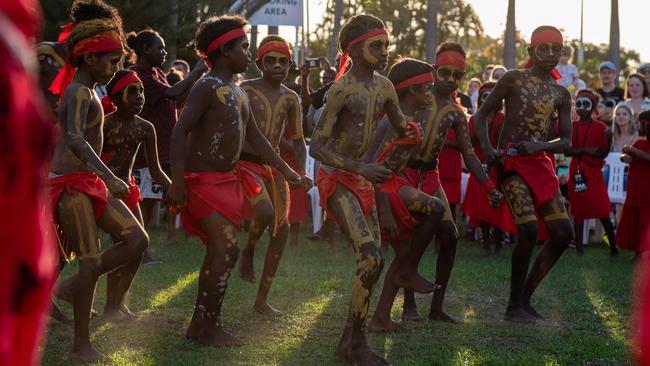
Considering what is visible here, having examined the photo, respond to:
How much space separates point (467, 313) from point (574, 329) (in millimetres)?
894

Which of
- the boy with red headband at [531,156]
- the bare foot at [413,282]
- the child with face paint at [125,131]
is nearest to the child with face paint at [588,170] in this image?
the boy with red headband at [531,156]

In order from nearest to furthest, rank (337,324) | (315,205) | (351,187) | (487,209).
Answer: (351,187) → (337,324) → (487,209) → (315,205)

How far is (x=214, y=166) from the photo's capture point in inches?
249

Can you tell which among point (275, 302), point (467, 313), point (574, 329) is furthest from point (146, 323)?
point (574, 329)

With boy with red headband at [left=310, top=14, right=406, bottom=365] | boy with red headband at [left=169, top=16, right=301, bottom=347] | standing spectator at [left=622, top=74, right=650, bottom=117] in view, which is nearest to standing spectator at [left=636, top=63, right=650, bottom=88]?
standing spectator at [left=622, top=74, right=650, bottom=117]

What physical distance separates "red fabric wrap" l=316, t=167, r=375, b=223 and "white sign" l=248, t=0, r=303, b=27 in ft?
40.8

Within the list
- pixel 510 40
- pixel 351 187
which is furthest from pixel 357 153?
pixel 510 40

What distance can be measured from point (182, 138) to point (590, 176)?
784cm

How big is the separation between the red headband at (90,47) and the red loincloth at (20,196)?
400cm

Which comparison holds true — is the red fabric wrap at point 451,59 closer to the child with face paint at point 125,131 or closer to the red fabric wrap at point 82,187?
the child with face paint at point 125,131

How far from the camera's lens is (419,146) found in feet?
24.3

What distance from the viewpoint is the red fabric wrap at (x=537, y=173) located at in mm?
7504

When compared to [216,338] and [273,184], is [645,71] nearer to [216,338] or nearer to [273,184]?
[273,184]

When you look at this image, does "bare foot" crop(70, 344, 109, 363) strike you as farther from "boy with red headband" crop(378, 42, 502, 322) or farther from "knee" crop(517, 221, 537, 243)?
"knee" crop(517, 221, 537, 243)
